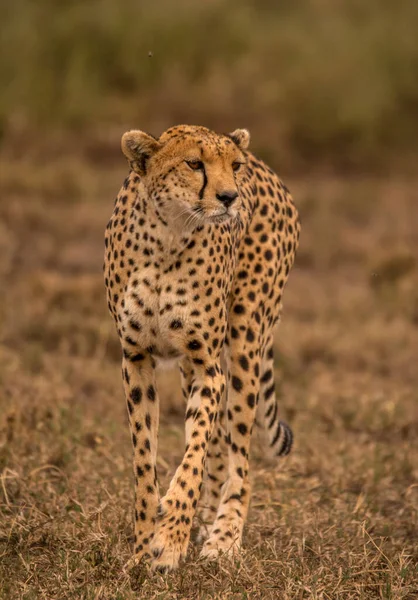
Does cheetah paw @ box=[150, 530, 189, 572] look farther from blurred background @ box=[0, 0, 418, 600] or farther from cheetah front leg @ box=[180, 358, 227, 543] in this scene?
cheetah front leg @ box=[180, 358, 227, 543]

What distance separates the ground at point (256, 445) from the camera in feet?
11.1

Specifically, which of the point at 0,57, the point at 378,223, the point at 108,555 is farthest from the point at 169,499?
the point at 0,57

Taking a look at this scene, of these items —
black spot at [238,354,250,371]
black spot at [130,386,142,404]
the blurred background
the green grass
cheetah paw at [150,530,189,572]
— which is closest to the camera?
cheetah paw at [150,530,189,572]

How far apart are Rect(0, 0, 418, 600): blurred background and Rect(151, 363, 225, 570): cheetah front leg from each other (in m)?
0.16

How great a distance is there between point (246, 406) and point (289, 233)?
66cm

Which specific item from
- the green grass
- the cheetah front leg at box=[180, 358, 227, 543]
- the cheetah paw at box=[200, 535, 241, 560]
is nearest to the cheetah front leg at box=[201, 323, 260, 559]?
the cheetah front leg at box=[180, 358, 227, 543]

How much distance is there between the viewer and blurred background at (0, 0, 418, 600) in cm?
397

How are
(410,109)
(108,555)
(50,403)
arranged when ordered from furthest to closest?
(410,109), (50,403), (108,555)

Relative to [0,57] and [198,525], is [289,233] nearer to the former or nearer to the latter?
[198,525]

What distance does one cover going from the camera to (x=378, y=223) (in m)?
10.1

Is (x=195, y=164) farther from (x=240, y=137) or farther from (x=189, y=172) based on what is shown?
(x=240, y=137)

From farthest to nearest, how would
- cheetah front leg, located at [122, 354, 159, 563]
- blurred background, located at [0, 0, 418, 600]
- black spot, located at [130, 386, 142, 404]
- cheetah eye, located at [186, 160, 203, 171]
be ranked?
blurred background, located at [0, 0, 418, 600] → black spot, located at [130, 386, 142, 404] → cheetah front leg, located at [122, 354, 159, 563] → cheetah eye, located at [186, 160, 203, 171]

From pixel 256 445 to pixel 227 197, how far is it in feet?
6.19

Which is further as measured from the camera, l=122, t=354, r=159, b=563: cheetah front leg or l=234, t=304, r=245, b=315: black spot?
l=234, t=304, r=245, b=315: black spot
